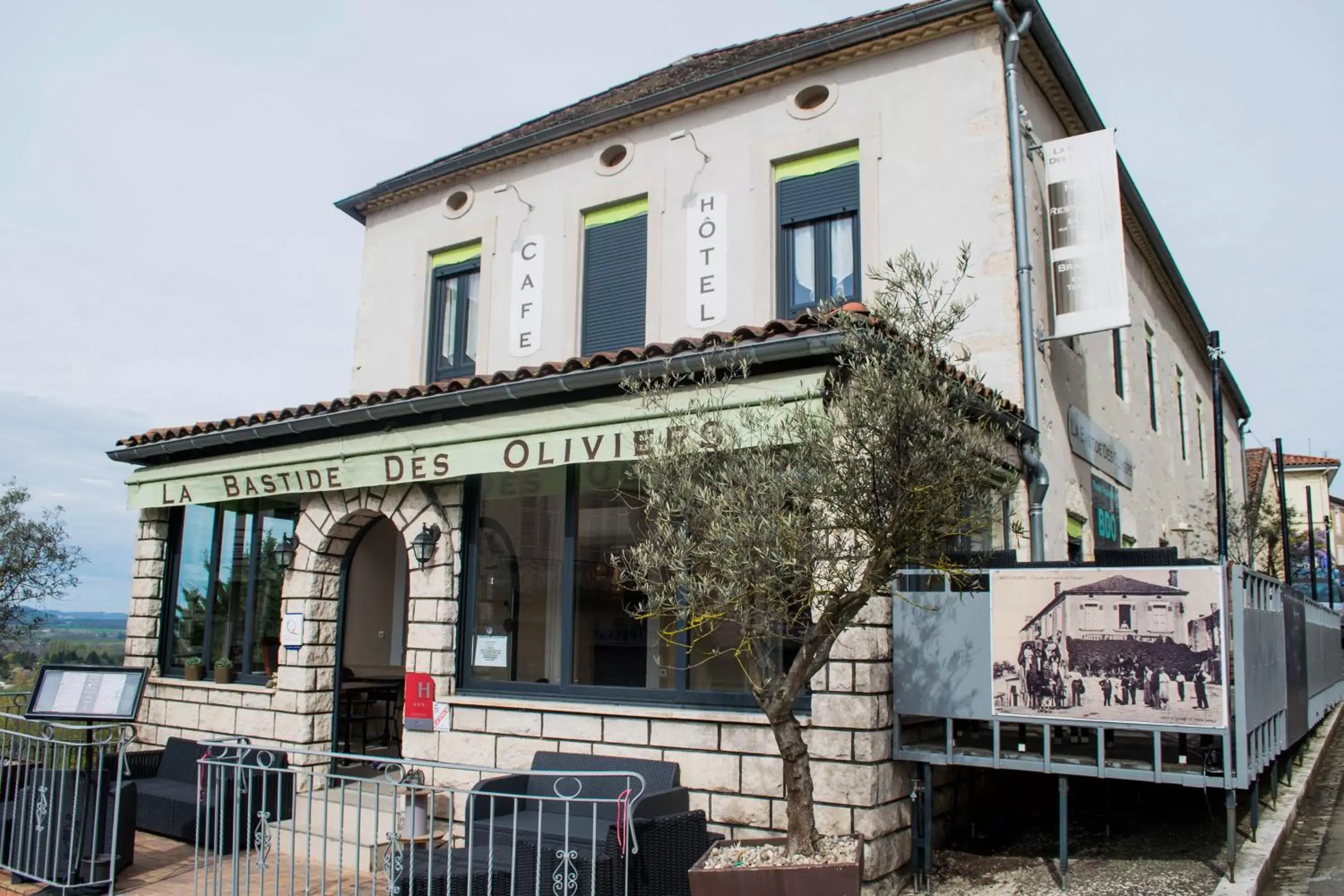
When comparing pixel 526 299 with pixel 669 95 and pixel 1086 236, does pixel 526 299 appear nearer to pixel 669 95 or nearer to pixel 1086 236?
pixel 669 95

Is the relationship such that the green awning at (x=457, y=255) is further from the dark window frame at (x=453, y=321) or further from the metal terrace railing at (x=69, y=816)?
the metal terrace railing at (x=69, y=816)

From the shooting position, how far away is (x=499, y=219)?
13617mm

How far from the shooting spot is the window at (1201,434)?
811 inches

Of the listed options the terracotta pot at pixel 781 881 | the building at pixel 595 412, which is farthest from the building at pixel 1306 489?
the terracotta pot at pixel 781 881

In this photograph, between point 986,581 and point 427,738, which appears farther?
point 427,738

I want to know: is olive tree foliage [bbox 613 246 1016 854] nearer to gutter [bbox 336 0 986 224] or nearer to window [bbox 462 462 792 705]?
window [bbox 462 462 792 705]

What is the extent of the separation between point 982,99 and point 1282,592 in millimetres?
5348

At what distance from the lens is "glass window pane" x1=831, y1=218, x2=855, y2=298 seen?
1066 cm

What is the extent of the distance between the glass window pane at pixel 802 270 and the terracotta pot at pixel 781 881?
676 centimetres

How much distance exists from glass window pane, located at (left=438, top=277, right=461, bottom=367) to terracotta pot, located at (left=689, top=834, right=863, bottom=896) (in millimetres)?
9809

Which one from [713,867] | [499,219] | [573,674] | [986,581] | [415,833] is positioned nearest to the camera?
[713,867]

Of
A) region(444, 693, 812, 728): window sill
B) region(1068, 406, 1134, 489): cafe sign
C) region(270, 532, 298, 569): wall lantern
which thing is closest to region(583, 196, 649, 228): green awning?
region(270, 532, 298, 569): wall lantern

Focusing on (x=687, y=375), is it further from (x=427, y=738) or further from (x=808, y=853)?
(x=427, y=738)

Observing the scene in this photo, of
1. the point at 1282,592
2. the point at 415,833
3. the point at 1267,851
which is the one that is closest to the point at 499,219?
the point at 415,833
